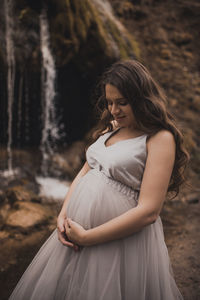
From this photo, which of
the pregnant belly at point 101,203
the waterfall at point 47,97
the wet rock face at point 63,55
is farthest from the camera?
the waterfall at point 47,97

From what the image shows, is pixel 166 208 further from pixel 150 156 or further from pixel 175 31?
pixel 175 31

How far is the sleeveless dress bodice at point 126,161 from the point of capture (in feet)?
4.68

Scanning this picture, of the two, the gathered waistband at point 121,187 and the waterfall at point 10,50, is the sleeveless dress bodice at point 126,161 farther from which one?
the waterfall at point 10,50

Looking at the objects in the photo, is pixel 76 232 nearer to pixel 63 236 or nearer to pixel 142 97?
pixel 63 236

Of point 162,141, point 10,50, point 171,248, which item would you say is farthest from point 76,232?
point 10,50

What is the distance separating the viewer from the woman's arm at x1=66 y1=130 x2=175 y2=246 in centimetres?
133

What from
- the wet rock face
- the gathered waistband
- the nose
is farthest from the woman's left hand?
the wet rock face

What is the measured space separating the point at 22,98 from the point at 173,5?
6696 mm

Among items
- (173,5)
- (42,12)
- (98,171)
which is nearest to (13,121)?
(42,12)

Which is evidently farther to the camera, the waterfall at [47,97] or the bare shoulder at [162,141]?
the waterfall at [47,97]

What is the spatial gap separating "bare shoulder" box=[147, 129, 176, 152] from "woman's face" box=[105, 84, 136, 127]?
0.20m

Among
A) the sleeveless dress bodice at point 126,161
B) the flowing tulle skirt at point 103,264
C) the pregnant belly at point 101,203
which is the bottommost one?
the flowing tulle skirt at point 103,264

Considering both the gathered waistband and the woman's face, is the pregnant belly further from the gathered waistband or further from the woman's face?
the woman's face

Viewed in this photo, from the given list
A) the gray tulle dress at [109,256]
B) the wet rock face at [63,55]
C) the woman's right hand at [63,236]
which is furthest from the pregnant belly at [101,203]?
the wet rock face at [63,55]
